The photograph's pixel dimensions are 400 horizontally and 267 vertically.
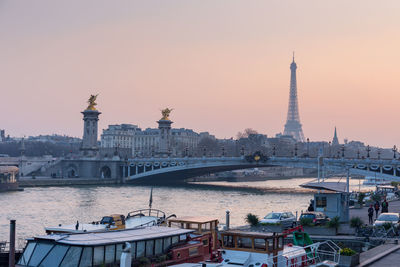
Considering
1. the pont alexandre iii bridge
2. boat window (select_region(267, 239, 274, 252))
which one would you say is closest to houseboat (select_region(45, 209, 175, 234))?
boat window (select_region(267, 239, 274, 252))

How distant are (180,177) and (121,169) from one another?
8.28m

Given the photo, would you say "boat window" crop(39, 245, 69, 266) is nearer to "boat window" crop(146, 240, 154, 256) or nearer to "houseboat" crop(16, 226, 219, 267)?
"houseboat" crop(16, 226, 219, 267)

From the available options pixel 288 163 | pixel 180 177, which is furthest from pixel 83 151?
pixel 288 163

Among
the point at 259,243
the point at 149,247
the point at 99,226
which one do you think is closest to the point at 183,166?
the point at 99,226

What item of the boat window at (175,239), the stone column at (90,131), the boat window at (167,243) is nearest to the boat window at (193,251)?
the boat window at (175,239)

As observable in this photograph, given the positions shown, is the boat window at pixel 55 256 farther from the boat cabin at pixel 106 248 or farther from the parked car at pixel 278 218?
the parked car at pixel 278 218

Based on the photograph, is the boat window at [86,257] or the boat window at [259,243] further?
the boat window at [259,243]

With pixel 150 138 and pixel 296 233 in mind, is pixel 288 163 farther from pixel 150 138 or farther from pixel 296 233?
pixel 150 138

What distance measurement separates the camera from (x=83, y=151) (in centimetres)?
8306

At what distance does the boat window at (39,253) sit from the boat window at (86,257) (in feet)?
3.04

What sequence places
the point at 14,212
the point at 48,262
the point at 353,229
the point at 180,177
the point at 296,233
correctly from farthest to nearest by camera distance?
the point at 180,177
the point at 14,212
the point at 353,229
the point at 296,233
the point at 48,262

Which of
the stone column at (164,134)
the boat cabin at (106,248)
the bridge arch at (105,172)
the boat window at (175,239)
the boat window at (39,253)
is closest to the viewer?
the boat cabin at (106,248)

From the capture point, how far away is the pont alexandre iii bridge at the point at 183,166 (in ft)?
187

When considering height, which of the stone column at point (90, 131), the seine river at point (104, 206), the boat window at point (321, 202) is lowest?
the seine river at point (104, 206)
